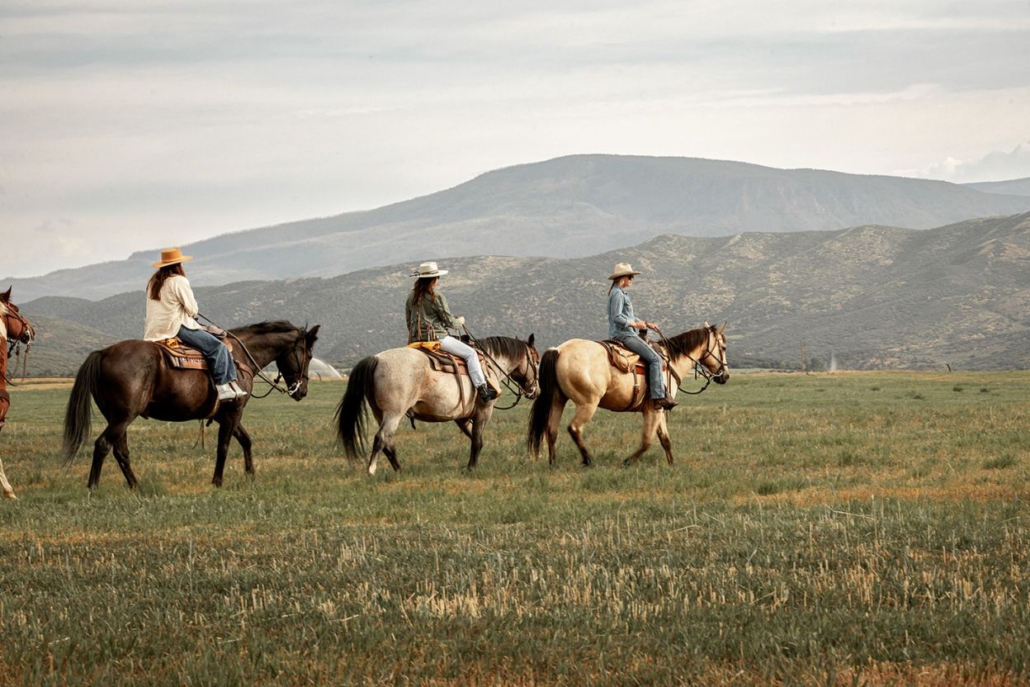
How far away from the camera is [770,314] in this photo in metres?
150

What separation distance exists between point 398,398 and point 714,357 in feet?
17.6

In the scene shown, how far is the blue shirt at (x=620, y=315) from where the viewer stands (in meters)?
17.7

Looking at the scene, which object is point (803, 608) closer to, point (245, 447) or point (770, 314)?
point (245, 447)

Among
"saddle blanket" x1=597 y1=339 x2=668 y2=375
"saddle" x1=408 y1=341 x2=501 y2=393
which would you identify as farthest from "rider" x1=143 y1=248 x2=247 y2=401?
"saddle blanket" x1=597 y1=339 x2=668 y2=375

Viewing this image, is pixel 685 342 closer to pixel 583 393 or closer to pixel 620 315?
pixel 620 315

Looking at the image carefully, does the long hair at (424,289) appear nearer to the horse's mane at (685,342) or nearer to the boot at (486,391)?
the boot at (486,391)

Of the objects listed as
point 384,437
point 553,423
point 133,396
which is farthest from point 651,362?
point 133,396

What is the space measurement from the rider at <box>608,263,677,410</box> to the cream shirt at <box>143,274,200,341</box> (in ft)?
18.9

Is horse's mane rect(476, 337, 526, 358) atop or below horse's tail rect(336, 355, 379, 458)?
atop

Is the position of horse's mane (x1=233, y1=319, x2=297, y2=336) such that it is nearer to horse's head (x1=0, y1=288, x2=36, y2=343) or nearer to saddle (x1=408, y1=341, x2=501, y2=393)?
saddle (x1=408, y1=341, x2=501, y2=393)

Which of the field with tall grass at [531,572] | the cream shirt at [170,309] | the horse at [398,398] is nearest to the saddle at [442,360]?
the horse at [398,398]

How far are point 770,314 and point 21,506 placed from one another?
140 m

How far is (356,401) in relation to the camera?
1641cm

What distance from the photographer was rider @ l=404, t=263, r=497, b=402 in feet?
56.2
